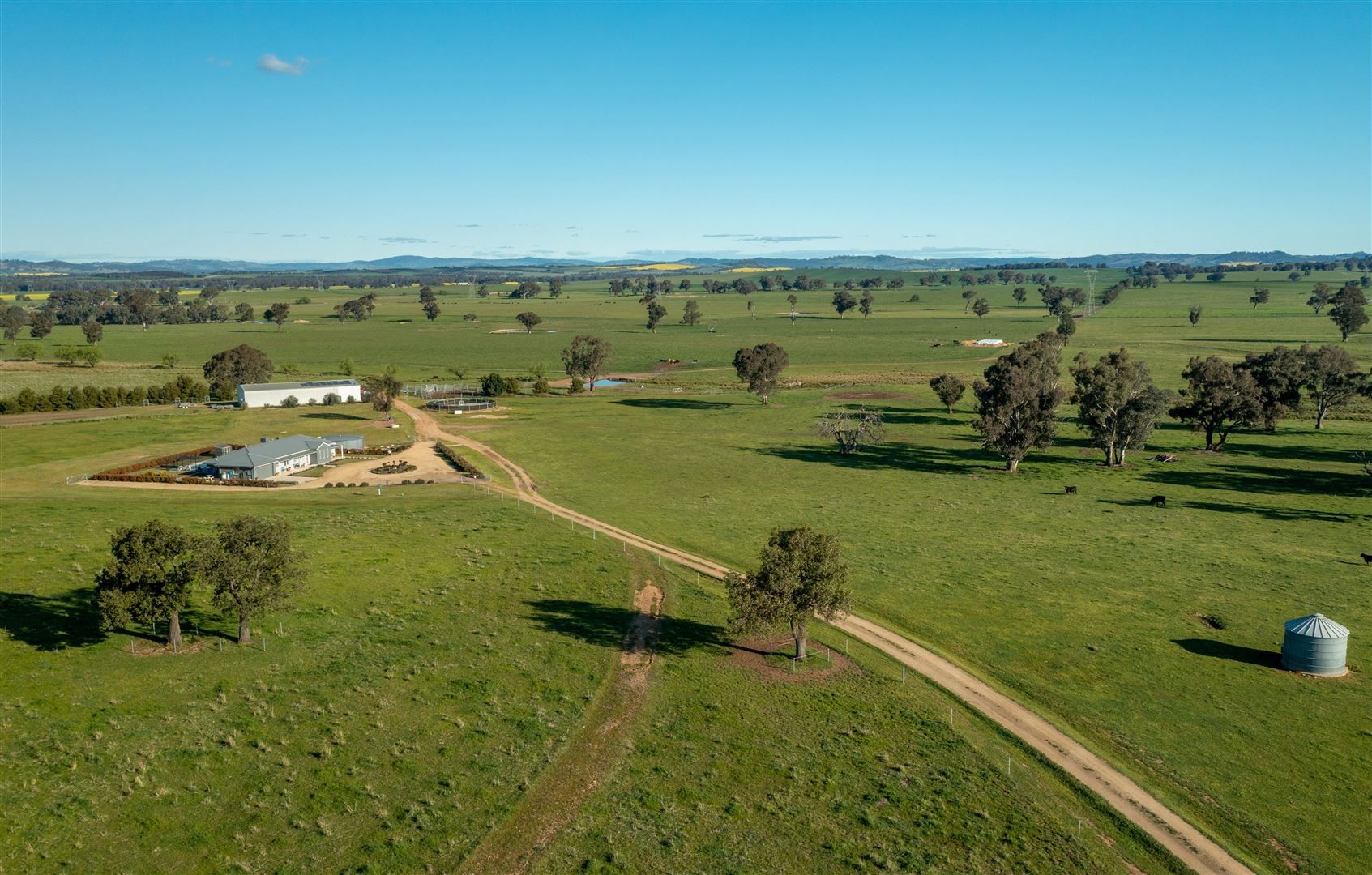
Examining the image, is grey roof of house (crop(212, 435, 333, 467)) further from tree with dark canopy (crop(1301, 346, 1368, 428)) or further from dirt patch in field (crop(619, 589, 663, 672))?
tree with dark canopy (crop(1301, 346, 1368, 428))

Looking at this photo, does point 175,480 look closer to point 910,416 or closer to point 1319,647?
point 1319,647

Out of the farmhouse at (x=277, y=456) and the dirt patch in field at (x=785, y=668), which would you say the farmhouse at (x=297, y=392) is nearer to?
the farmhouse at (x=277, y=456)

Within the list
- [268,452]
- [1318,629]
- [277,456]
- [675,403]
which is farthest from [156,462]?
[1318,629]

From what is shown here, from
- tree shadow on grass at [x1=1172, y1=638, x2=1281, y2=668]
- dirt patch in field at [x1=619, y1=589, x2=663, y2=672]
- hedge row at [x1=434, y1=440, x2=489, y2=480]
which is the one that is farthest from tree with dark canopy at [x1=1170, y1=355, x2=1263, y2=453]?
hedge row at [x1=434, y1=440, x2=489, y2=480]

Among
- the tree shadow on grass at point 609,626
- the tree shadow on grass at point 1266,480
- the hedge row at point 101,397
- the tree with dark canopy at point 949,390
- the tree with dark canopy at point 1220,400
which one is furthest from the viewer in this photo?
the hedge row at point 101,397

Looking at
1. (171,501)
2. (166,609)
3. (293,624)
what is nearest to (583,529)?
(293,624)

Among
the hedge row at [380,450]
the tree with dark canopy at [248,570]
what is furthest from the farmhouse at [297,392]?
the tree with dark canopy at [248,570]
